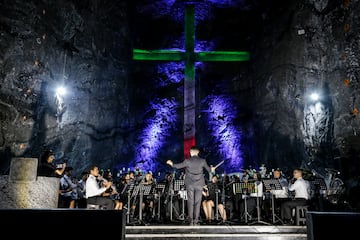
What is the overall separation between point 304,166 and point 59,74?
8314mm

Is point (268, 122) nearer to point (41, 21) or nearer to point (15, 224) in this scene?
point (41, 21)

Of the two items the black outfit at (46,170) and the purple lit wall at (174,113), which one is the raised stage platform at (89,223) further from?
the purple lit wall at (174,113)

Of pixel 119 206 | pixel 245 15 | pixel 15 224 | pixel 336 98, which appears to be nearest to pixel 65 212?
pixel 15 224

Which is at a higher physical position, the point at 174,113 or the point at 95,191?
the point at 174,113

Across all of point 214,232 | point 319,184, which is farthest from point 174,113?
point 214,232

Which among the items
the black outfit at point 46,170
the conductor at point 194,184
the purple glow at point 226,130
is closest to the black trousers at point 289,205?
the conductor at point 194,184

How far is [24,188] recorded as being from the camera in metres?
5.90

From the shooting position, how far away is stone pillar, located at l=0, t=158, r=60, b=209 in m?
5.83

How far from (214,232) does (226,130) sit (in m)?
8.89

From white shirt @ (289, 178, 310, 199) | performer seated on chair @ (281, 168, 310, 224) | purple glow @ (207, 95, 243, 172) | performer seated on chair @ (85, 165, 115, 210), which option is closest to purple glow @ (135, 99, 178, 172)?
purple glow @ (207, 95, 243, 172)

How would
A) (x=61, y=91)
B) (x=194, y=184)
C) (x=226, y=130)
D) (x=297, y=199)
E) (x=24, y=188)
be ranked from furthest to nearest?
1. (x=226, y=130)
2. (x=61, y=91)
3. (x=297, y=199)
4. (x=194, y=184)
5. (x=24, y=188)


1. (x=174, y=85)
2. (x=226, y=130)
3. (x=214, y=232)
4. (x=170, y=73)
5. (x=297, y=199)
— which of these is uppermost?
(x=170, y=73)

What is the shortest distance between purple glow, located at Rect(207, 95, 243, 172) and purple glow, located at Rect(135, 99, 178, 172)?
1752 millimetres

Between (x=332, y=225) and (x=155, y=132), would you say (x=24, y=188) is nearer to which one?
(x=332, y=225)
